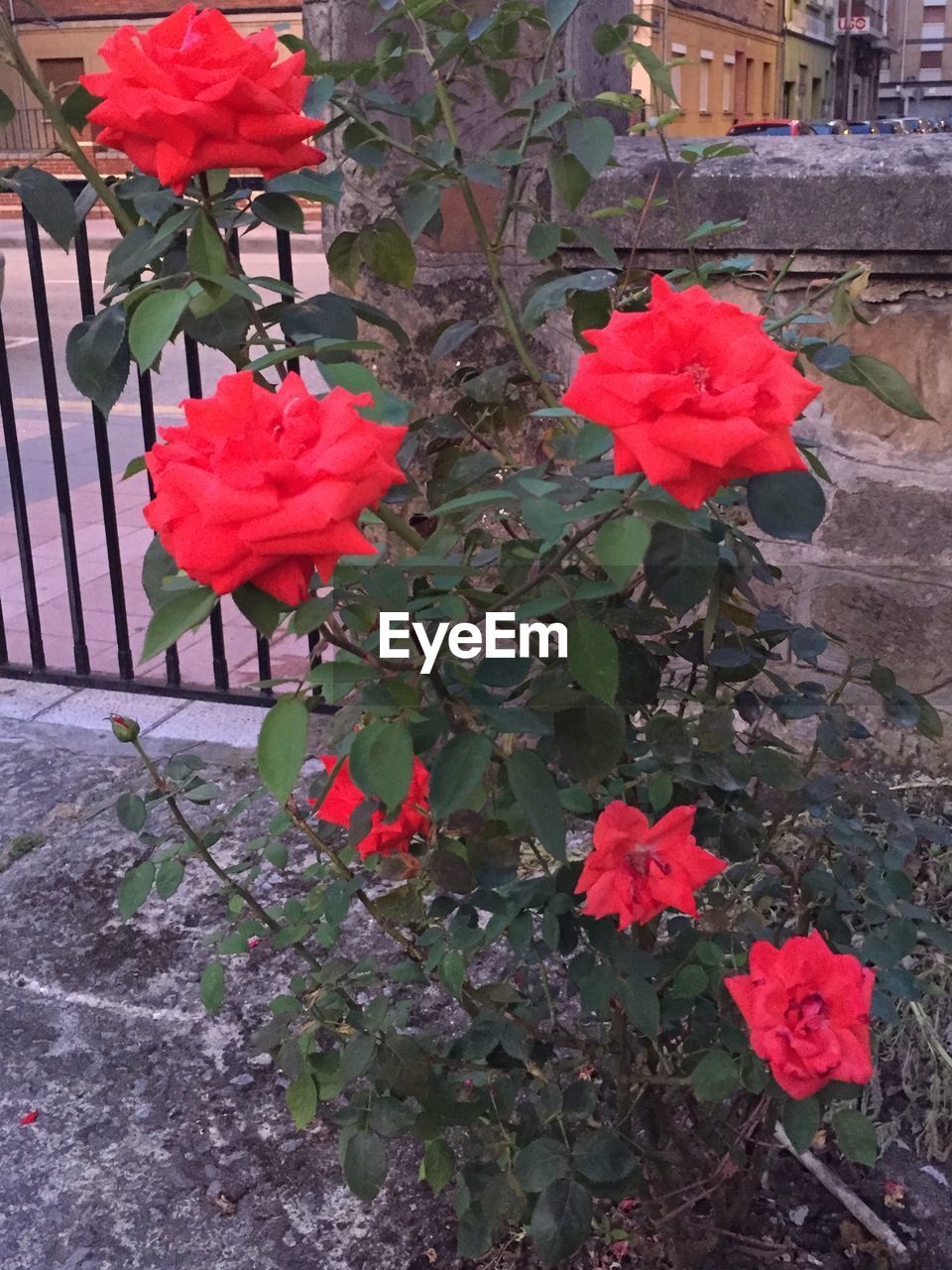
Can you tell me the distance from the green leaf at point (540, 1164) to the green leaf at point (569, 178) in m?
1.00

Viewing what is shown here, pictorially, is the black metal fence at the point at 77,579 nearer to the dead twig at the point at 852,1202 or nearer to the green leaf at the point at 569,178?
the green leaf at the point at 569,178

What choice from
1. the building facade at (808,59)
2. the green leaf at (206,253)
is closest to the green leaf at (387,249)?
the green leaf at (206,253)

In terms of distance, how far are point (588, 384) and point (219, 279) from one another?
17.5 inches

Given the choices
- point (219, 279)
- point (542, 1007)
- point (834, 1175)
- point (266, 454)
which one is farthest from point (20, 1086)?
point (266, 454)

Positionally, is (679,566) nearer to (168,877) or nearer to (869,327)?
(168,877)

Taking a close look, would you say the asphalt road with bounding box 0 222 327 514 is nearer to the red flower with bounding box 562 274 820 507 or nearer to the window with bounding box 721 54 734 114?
the red flower with bounding box 562 274 820 507

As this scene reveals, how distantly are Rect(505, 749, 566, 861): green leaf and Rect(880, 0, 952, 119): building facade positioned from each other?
49270 millimetres

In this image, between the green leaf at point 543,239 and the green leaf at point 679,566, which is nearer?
the green leaf at point 679,566

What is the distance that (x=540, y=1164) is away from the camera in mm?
1259

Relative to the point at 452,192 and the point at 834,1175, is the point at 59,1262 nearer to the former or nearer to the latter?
the point at 834,1175

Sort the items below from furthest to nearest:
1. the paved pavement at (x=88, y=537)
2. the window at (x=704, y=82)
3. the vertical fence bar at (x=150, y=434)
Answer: the window at (x=704, y=82)
the paved pavement at (x=88, y=537)
the vertical fence bar at (x=150, y=434)

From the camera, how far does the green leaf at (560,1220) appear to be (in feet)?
3.99

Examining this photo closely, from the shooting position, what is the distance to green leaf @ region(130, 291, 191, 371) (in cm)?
105


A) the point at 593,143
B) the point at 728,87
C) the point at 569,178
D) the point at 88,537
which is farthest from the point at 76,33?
the point at 593,143
